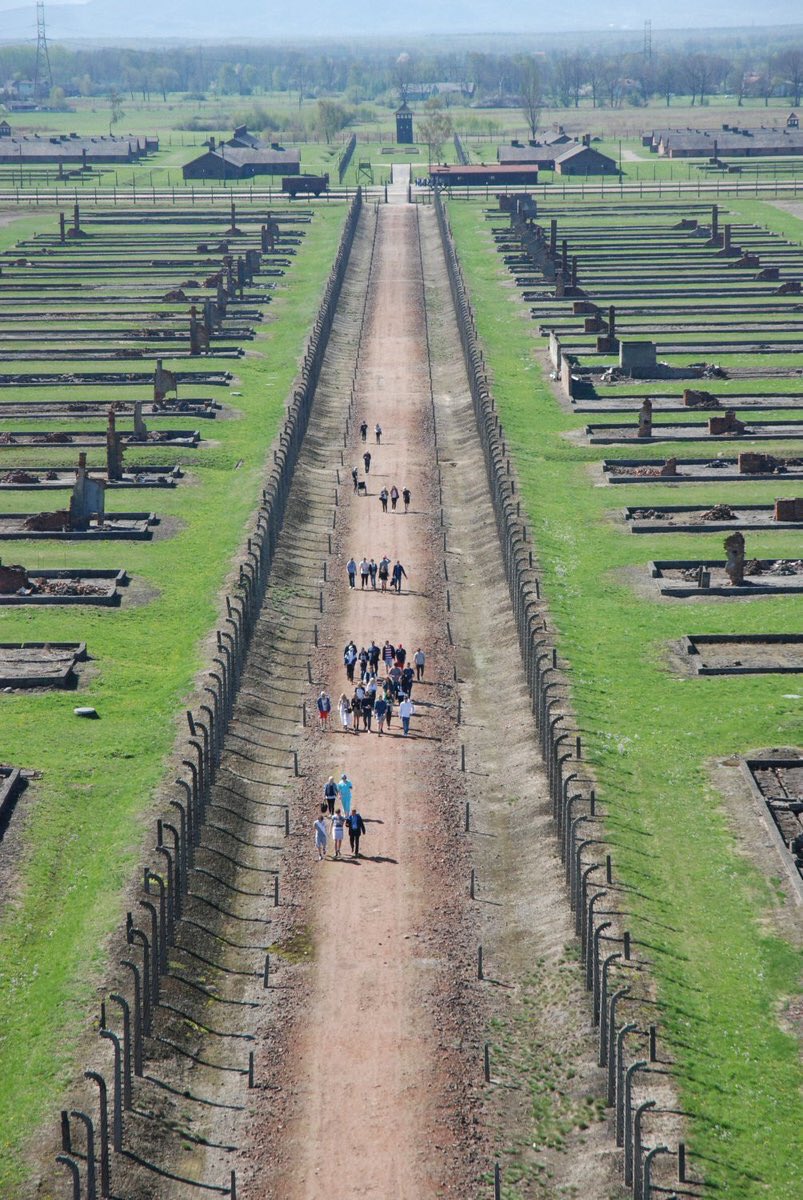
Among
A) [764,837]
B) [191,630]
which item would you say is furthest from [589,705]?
[191,630]

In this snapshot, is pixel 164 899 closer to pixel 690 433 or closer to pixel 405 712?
pixel 405 712

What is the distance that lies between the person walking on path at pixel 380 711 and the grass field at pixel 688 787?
4.58 metres

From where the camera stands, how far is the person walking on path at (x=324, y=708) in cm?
4462

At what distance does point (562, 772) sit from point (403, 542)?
21.9 m

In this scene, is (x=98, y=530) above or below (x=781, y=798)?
below

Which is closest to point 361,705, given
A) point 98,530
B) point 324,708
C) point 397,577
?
point 324,708

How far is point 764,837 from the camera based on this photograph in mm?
37219

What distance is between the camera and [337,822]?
37375 millimetres

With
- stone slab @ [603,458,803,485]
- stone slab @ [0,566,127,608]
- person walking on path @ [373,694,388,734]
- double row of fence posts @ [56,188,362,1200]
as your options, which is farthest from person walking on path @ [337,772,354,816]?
stone slab @ [603,458,803,485]

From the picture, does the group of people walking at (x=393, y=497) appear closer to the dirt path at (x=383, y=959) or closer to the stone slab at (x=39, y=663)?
the dirt path at (x=383, y=959)

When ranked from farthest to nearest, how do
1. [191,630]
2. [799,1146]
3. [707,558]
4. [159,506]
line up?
[159,506], [707,558], [191,630], [799,1146]

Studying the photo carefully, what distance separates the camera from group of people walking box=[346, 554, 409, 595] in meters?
55.3

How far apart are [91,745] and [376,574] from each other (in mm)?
15877

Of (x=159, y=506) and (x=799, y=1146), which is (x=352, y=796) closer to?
(x=799, y=1146)
